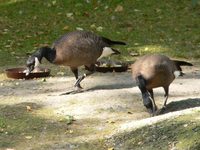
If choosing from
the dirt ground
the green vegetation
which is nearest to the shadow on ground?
the dirt ground

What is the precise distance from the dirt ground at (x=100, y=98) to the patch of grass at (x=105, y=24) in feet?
6.32

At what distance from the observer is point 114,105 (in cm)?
754

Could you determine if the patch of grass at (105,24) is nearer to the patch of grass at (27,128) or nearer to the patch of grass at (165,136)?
the patch of grass at (27,128)

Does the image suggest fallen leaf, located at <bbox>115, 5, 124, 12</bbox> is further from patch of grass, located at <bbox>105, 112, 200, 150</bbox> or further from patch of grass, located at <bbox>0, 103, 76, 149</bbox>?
patch of grass, located at <bbox>105, 112, 200, 150</bbox>

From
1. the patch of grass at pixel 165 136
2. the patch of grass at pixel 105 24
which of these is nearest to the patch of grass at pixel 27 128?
the patch of grass at pixel 165 136

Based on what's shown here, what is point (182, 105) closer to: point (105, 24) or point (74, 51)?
point (74, 51)

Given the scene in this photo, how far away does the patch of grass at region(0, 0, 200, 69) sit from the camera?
1228 cm

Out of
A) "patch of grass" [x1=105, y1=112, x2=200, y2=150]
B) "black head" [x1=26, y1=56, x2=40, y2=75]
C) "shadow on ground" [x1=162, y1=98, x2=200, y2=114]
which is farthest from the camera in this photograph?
"black head" [x1=26, y1=56, x2=40, y2=75]

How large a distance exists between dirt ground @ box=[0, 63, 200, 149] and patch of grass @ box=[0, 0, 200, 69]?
6.32 ft

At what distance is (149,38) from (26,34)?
106 inches

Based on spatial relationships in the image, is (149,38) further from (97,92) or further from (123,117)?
(123,117)

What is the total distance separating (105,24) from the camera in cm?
1432

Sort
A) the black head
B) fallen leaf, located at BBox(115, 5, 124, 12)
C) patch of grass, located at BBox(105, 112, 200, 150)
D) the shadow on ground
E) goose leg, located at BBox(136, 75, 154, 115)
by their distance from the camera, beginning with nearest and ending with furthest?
patch of grass, located at BBox(105, 112, 200, 150), goose leg, located at BBox(136, 75, 154, 115), the shadow on ground, the black head, fallen leaf, located at BBox(115, 5, 124, 12)

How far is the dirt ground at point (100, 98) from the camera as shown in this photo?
6848 millimetres
